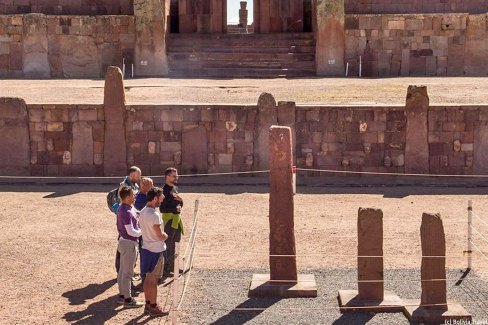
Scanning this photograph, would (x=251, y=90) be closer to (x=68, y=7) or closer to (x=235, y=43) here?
(x=235, y=43)

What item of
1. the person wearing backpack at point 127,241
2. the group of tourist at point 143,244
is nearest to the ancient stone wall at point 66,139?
the group of tourist at point 143,244

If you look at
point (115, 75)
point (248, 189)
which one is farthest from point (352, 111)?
point (115, 75)

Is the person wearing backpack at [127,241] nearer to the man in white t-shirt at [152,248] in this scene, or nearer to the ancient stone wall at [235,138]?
the man in white t-shirt at [152,248]

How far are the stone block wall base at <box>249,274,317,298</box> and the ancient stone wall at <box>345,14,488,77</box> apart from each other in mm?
19205

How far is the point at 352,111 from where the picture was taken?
19688mm

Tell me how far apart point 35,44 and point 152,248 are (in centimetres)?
2060

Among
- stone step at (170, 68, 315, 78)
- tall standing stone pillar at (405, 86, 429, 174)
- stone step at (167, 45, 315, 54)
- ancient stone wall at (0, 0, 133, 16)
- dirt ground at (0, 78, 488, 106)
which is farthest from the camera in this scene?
ancient stone wall at (0, 0, 133, 16)

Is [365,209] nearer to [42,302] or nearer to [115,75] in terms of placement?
[42,302]

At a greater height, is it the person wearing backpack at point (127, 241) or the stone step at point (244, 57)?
the stone step at point (244, 57)

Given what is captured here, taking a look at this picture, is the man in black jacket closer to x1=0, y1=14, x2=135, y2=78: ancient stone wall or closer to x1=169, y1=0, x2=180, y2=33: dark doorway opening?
x1=0, y1=14, x2=135, y2=78: ancient stone wall

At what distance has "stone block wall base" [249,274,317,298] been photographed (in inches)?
444

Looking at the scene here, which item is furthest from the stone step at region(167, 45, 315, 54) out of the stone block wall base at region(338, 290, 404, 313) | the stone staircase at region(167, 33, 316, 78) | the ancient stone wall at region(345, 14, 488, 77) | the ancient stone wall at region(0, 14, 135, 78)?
the stone block wall base at region(338, 290, 404, 313)

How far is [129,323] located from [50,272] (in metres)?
2.46

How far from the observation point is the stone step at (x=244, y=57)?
29.5 metres
